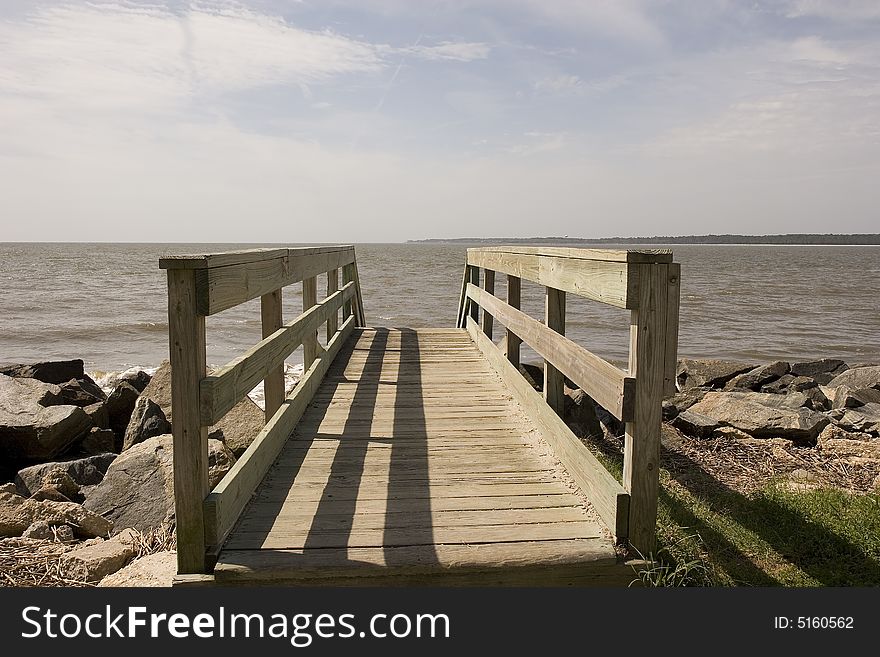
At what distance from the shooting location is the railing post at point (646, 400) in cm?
289

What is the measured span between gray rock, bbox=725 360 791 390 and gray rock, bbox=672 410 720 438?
3.66m

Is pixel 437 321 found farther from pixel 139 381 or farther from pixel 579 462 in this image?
pixel 579 462

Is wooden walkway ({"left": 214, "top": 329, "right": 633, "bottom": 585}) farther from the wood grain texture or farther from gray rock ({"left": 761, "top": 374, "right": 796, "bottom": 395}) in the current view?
gray rock ({"left": 761, "top": 374, "right": 796, "bottom": 395})

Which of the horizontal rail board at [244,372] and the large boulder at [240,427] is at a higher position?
the horizontal rail board at [244,372]

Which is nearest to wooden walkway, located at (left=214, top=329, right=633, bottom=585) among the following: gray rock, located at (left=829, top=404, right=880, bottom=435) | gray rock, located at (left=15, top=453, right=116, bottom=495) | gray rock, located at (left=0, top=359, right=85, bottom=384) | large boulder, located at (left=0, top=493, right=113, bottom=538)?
large boulder, located at (left=0, top=493, right=113, bottom=538)

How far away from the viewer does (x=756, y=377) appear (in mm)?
10148

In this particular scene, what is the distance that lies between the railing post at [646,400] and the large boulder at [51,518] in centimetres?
313

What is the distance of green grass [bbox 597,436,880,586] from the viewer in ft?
11.0

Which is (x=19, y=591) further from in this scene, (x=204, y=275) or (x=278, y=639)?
(x=204, y=275)

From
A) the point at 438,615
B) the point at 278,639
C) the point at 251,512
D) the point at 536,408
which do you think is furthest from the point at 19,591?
the point at 536,408

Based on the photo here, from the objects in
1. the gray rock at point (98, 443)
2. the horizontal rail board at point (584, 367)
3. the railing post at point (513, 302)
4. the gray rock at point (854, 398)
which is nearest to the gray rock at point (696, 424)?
the railing post at point (513, 302)

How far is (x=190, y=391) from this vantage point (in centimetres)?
277

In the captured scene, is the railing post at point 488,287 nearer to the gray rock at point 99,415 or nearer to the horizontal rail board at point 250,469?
the horizontal rail board at point 250,469

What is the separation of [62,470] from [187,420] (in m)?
3.18
